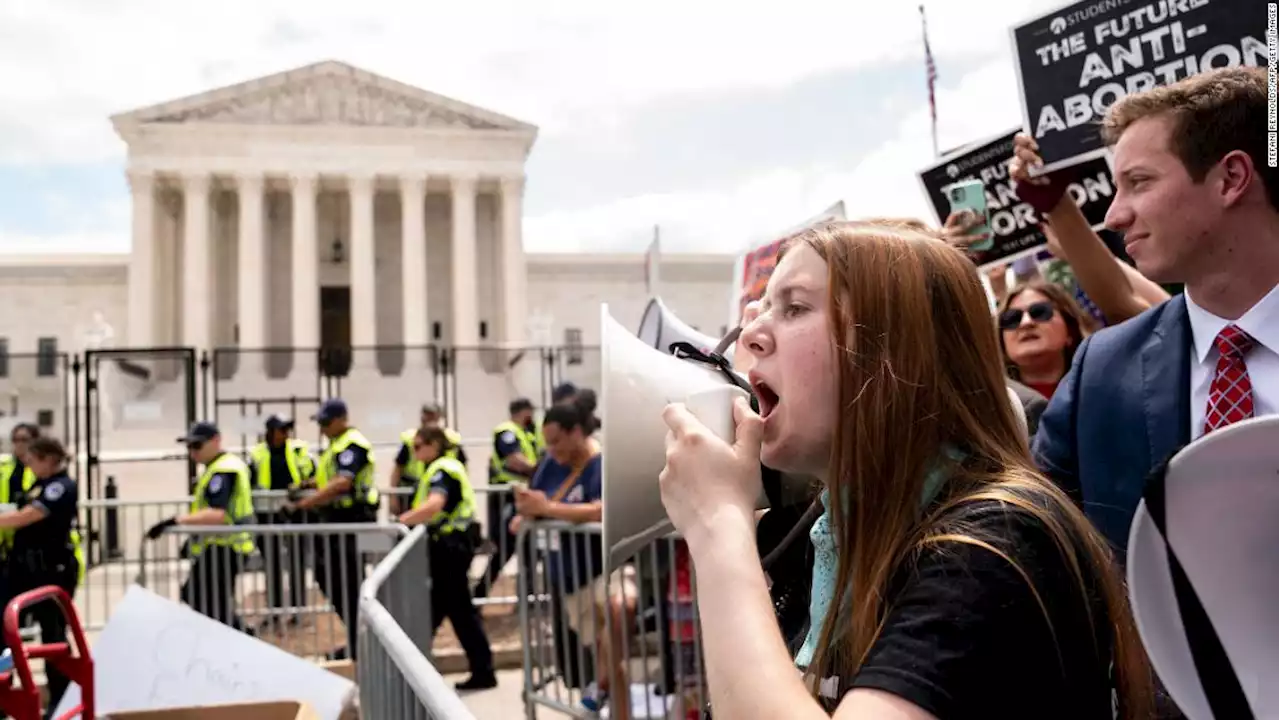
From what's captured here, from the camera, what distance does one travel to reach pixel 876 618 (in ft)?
3.92

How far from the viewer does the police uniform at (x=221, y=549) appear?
7.28 metres

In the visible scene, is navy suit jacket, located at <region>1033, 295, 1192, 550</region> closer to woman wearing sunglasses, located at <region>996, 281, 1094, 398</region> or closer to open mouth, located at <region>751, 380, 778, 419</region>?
open mouth, located at <region>751, 380, 778, 419</region>

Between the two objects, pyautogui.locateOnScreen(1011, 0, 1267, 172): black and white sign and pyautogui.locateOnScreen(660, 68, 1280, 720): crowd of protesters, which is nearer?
pyautogui.locateOnScreen(660, 68, 1280, 720): crowd of protesters

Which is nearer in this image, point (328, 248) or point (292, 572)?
point (292, 572)

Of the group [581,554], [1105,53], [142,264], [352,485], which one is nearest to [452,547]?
[352,485]

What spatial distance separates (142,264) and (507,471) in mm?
40011

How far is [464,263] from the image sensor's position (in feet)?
153

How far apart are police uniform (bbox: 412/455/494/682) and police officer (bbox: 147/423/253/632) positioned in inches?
53.8

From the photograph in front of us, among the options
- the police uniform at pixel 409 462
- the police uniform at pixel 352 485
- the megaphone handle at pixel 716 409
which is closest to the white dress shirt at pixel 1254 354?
the megaphone handle at pixel 716 409

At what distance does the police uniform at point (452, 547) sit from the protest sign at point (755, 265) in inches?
130

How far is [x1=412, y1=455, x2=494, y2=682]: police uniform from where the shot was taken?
6.98 m

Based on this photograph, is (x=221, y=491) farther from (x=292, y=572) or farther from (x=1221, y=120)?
(x=1221, y=120)

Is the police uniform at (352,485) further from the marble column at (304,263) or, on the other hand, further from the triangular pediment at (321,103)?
the triangular pediment at (321,103)

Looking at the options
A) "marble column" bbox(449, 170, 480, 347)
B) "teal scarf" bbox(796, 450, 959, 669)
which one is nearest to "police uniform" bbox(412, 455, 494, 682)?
"teal scarf" bbox(796, 450, 959, 669)
